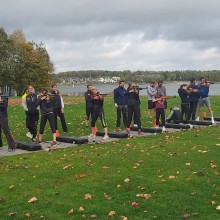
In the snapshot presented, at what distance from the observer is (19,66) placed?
62.9 metres

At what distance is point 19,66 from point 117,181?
2221 inches

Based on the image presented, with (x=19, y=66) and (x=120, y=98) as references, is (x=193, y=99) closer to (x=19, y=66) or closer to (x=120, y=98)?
(x=120, y=98)

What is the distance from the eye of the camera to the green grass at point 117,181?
7.18 metres

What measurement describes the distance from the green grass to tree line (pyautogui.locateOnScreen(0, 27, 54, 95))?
48.3 meters

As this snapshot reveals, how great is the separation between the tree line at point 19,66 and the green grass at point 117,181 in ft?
158

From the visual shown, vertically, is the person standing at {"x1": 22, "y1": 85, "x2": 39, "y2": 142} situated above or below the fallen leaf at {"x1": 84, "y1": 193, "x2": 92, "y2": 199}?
above

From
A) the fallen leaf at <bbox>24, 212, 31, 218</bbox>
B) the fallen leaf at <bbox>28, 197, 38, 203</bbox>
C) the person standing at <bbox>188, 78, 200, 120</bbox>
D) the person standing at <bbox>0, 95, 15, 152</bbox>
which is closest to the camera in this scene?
the fallen leaf at <bbox>24, 212, 31, 218</bbox>

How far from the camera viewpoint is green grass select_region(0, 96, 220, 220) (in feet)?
23.6

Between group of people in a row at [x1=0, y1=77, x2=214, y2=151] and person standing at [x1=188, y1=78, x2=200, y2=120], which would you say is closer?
group of people in a row at [x1=0, y1=77, x2=214, y2=151]

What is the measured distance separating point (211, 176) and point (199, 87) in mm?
11701

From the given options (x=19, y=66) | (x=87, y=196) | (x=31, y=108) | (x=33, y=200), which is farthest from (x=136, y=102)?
(x=19, y=66)

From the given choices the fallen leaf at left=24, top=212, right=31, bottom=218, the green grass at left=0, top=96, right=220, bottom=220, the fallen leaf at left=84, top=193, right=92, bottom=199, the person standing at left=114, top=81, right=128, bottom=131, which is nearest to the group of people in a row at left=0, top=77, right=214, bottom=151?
the person standing at left=114, top=81, right=128, bottom=131

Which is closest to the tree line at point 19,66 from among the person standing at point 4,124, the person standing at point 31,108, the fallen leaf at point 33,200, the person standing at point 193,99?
the person standing at point 193,99

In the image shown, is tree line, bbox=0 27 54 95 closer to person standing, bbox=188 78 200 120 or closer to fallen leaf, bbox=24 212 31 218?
person standing, bbox=188 78 200 120
